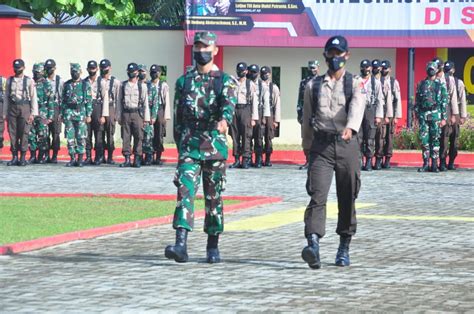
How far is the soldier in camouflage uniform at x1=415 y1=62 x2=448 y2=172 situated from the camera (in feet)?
78.9

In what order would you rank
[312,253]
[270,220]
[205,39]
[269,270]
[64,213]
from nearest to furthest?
1. [312,253]
2. [269,270]
3. [205,39]
4. [270,220]
5. [64,213]

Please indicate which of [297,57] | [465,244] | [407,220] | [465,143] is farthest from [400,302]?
[297,57]

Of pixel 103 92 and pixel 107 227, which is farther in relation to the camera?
pixel 103 92

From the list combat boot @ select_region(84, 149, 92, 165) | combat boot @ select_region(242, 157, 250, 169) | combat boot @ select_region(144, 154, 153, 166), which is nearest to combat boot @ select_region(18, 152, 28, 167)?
combat boot @ select_region(84, 149, 92, 165)

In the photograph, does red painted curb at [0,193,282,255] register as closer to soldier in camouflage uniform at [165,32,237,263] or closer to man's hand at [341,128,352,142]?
soldier in camouflage uniform at [165,32,237,263]

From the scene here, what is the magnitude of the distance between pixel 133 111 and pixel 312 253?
14855 millimetres

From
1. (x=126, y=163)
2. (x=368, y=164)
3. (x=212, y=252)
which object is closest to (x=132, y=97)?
(x=126, y=163)

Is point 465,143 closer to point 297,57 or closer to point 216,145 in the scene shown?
point 297,57

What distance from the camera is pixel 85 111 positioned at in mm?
25812

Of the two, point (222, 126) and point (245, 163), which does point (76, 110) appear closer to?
point (245, 163)

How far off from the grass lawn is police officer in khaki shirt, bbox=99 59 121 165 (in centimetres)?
803

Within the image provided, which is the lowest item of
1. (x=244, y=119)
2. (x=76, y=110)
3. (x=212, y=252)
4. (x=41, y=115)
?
(x=212, y=252)

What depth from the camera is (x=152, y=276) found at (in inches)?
426

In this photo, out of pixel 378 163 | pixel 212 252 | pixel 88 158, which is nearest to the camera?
pixel 212 252
